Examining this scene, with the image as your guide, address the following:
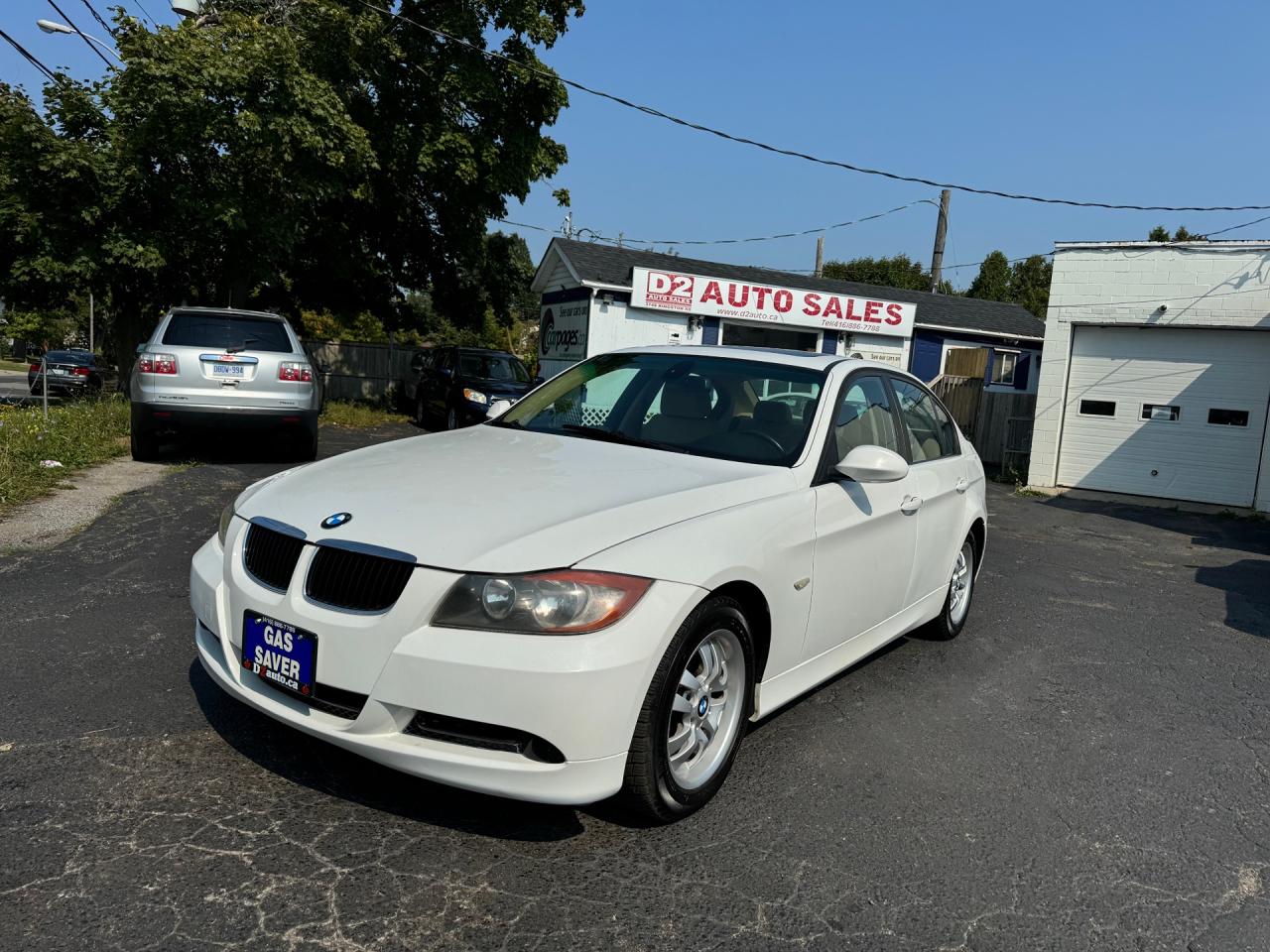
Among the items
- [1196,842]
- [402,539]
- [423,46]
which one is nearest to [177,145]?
[423,46]

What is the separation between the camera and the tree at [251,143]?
15188 millimetres

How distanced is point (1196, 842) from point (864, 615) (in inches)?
56.3

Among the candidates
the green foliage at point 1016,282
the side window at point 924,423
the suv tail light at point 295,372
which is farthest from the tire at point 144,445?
the green foliage at point 1016,282

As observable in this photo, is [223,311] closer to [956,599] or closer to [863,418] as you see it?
[863,418]

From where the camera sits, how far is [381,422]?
62.8 feet

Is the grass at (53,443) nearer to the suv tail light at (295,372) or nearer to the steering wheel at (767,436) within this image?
the suv tail light at (295,372)

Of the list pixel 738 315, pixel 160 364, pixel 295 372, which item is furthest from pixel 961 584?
pixel 738 315

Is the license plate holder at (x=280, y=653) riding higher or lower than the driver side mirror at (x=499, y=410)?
lower

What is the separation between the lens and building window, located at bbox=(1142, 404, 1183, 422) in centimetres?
1433

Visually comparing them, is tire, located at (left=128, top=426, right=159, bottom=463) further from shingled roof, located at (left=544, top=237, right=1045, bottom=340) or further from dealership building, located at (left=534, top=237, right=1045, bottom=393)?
shingled roof, located at (left=544, top=237, right=1045, bottom=340)

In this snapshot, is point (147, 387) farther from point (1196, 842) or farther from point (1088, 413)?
point (1088, 413)

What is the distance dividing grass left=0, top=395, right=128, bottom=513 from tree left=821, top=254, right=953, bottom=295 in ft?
156

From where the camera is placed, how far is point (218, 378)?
9773 millimetres

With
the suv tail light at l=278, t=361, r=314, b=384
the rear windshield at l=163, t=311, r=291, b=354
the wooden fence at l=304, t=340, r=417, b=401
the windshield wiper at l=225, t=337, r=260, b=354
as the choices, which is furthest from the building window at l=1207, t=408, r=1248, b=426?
the wooden fence at l=304, t=340, r=417, b=401
